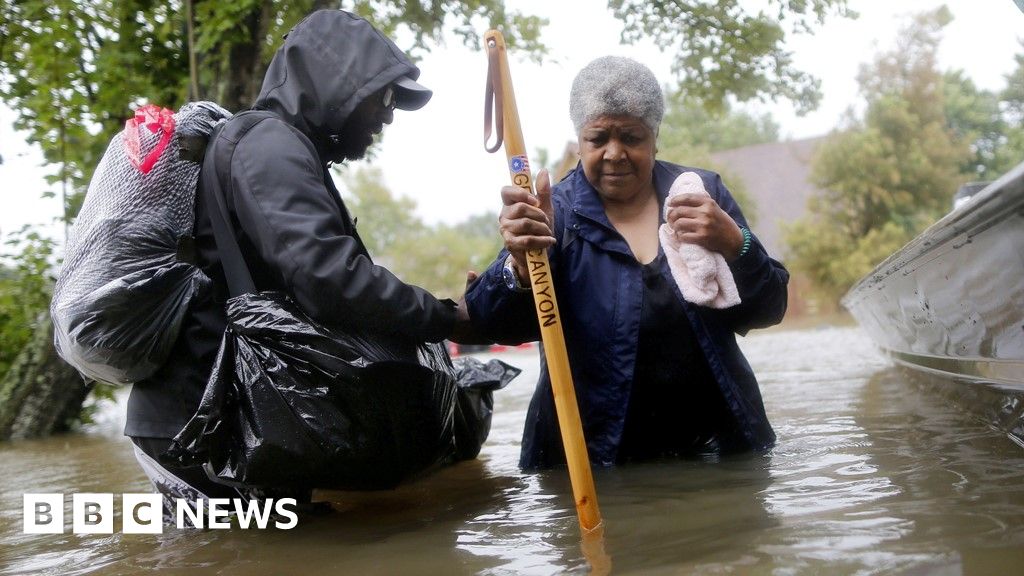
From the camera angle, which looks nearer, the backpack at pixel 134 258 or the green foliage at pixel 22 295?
the backpack at pixel 134 258

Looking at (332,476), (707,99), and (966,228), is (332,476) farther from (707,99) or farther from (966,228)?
(707,99)

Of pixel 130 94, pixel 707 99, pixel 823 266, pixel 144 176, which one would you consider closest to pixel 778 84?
pixel 707 99

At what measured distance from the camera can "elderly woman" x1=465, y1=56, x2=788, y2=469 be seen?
326cm

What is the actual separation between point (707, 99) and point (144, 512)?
723 cm

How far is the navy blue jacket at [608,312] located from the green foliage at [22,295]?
6810 millimetres

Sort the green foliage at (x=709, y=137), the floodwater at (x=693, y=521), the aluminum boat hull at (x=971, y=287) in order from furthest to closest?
1. the green foliage at (x=709, y=137)
2. the aluminum boat hull at (x=971, y=287)
3. the floodwater at (x=693, y=521)

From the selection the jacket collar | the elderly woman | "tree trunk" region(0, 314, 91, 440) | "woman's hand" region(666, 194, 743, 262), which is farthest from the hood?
"tree trunk" region(0, 314, 91, 440)

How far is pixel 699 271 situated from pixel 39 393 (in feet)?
23.8

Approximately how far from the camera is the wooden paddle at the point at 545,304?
8.45ft

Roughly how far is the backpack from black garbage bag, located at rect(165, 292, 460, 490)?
0.22m

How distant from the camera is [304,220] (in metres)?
2.67

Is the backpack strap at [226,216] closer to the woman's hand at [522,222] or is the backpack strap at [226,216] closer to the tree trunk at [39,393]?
the woman's hand at [522,222]

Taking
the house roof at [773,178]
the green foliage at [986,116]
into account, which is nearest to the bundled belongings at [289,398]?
the house roof at [773,178]

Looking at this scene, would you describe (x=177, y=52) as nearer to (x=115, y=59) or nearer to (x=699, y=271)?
(x=115, y=59)
